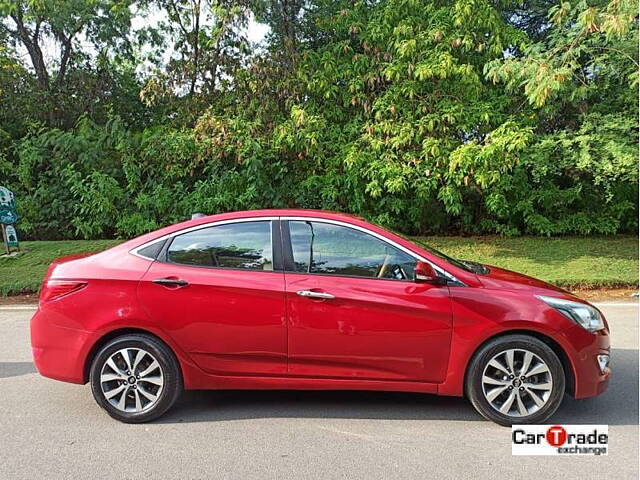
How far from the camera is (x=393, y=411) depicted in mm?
4043

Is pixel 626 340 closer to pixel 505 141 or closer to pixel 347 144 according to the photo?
pixel 505 141

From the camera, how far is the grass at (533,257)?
896 cm

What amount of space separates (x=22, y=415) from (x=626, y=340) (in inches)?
237

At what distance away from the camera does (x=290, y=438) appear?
142 inches

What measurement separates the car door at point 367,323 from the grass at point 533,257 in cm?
585

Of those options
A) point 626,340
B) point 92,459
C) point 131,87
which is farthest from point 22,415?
point 131,87

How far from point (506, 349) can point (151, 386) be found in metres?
2.60

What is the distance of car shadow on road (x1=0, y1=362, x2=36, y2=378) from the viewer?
4977 millimetres

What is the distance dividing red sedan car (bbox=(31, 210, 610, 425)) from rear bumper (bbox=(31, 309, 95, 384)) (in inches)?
0.4

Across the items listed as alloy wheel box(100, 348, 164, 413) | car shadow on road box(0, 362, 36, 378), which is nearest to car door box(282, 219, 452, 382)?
alloy wheel box(100, 348, 164, 413)

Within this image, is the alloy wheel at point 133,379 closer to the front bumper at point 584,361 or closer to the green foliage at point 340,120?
the front bumper at point 584,361

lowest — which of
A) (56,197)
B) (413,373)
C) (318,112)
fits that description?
(413,373)

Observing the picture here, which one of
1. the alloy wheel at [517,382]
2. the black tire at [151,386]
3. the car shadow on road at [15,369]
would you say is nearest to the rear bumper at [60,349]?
the black tire at [151,386]

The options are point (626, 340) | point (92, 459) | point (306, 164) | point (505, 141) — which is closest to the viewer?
point (92, 459)
